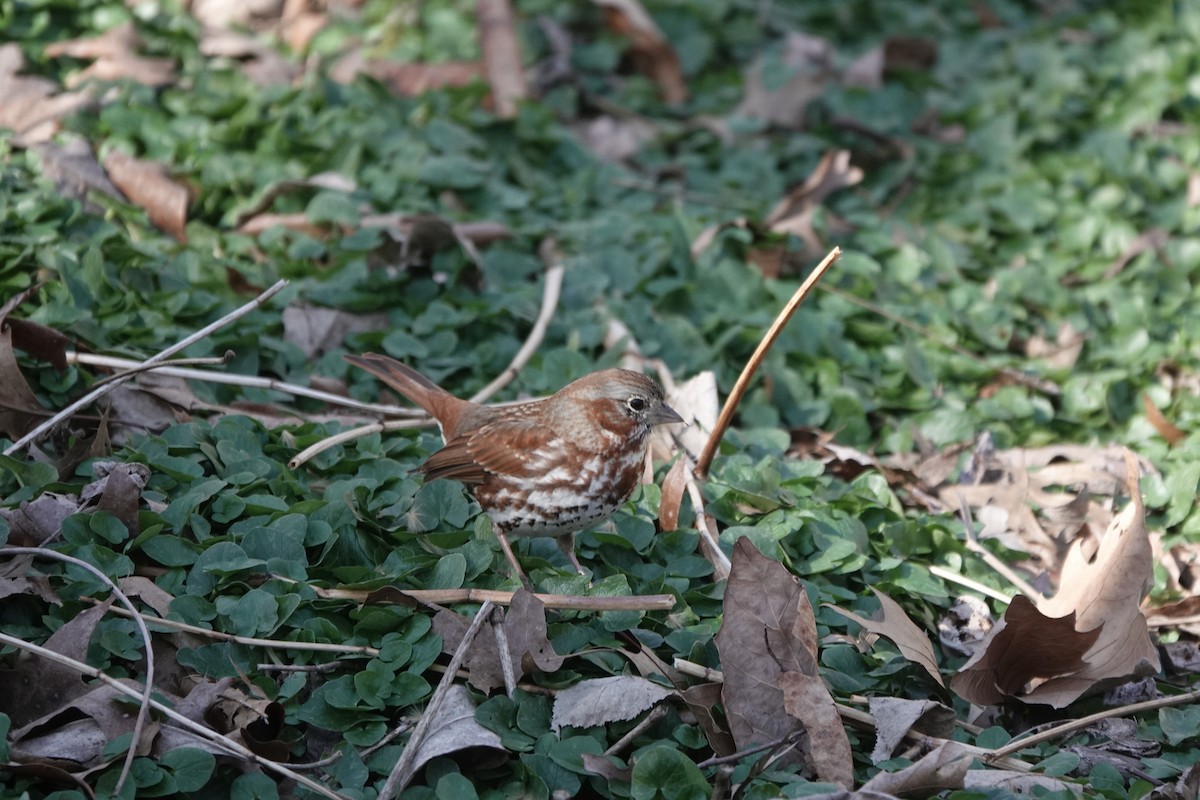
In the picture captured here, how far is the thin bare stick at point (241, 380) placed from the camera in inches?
167

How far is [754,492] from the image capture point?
4.36 metres

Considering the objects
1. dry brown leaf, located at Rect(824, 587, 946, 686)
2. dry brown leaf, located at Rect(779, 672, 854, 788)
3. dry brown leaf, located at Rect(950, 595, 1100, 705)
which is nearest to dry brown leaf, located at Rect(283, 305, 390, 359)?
dry brown leaf, located at Rect(824, 587, 946, 686)

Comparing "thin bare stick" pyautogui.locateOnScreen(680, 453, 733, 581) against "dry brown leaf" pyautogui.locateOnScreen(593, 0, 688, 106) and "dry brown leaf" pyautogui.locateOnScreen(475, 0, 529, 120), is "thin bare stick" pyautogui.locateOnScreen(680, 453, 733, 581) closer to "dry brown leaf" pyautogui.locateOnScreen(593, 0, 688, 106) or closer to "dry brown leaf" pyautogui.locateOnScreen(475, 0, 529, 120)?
"dry brown leaf" pyautogui.locateOnScreen(475, 0, 529, 120)

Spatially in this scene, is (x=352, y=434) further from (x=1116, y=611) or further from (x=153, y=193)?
(x=1116, y=611)

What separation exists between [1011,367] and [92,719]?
4377mm

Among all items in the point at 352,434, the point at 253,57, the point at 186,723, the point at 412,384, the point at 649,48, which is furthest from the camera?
the point at 649,48

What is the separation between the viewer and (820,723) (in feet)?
10.7

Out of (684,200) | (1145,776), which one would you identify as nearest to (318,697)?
(1145,776)

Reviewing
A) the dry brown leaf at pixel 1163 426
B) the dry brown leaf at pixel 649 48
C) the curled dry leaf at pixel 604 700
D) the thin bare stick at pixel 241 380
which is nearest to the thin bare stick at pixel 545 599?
the curled dry leaf at pixel 604 700

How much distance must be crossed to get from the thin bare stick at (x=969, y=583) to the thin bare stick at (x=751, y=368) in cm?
91

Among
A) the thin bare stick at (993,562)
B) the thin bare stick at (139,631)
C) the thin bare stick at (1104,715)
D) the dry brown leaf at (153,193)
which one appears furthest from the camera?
the dry brown leaf at (153,193)

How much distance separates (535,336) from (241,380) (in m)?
1.37

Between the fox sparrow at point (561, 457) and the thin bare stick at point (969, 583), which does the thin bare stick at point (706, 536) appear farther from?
the thin bare stick at point (969, 583)

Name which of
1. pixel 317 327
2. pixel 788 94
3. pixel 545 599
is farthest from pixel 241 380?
pixel 788 94
